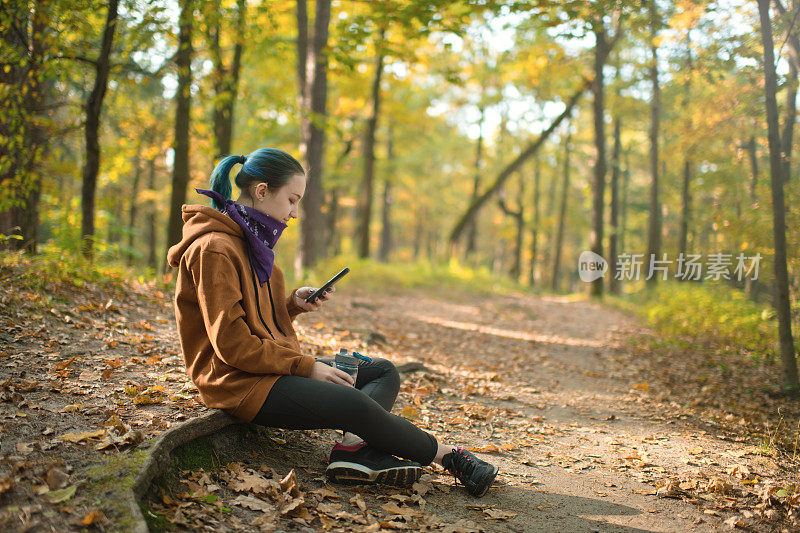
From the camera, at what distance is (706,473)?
3654 millimetres

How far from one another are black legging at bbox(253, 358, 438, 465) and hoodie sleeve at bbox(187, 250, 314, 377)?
211 mm

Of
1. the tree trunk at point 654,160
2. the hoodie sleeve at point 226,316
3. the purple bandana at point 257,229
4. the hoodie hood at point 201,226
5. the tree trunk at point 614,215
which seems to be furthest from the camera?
the tree trunk at point 614,215

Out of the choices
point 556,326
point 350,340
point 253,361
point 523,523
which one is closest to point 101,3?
point 350,340

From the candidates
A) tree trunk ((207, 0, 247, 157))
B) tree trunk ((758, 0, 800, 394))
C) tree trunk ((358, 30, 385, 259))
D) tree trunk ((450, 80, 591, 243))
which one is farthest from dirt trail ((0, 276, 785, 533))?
tree trunk ((450, 80, 591, 243))

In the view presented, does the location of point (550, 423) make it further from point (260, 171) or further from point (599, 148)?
point (599, 148)

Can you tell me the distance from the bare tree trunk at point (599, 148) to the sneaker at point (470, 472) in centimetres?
1440

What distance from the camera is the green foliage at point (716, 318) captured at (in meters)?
7.84

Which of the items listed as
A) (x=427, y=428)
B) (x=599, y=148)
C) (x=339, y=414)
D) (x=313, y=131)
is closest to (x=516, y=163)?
(x=599, y=148)

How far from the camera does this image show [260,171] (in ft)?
Result: 9.23

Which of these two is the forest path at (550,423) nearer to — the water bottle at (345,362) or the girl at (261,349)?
the girl at (261,349)

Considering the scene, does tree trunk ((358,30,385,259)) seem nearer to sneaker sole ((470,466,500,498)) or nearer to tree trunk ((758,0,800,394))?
tree trunk ((758,0,800,394))

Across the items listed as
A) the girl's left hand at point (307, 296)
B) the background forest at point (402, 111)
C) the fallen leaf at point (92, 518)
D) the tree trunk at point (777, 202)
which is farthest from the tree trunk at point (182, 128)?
the tree trunk at point (777, 202)

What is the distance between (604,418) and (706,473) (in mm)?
1333

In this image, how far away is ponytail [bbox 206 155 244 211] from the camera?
113 inches
